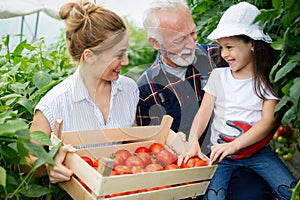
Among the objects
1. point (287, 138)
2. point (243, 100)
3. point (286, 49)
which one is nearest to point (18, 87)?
point (243, 100)

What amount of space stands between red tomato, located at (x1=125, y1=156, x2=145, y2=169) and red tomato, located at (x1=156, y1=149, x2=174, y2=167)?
8cm

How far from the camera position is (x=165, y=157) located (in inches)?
65.4

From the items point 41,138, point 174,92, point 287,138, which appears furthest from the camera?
point 287,138

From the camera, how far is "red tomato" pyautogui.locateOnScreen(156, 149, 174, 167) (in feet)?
5.40

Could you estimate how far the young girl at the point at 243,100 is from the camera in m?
1.77

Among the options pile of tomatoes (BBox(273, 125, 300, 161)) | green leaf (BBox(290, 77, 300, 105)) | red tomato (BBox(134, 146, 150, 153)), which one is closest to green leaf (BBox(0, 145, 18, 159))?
red tomato (BBox(134, 146, 150, 153))

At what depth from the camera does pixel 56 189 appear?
174cm

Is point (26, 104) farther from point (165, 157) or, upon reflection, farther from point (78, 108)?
point (165, 157)

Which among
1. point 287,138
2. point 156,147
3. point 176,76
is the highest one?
point 176,76

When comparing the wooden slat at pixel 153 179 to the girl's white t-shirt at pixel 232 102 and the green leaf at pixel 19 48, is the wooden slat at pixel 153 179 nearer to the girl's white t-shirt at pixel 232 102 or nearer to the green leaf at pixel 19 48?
the girl's white t-shirt at pixel 232 102

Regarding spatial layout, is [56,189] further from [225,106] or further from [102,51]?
[225,106]

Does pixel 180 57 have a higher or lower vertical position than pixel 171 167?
higher

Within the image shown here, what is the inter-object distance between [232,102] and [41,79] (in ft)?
2.45

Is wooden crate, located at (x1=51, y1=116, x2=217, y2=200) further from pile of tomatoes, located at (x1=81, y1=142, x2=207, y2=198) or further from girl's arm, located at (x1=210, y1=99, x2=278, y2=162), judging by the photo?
girl's arm, located at (x1=210, y1=99, x2=278, y2=162)
